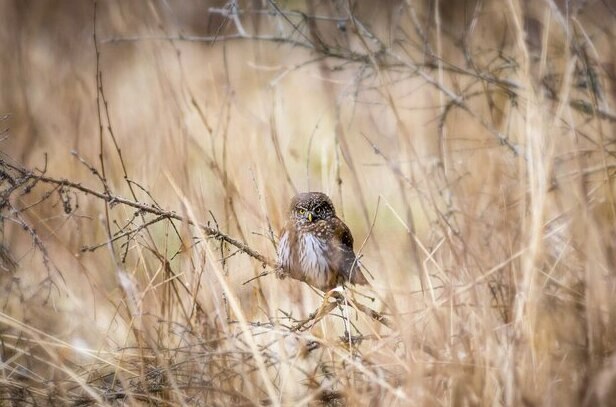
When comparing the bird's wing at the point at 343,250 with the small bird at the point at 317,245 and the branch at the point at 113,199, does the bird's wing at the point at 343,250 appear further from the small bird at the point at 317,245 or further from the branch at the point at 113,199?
the branch at the point at 113,199

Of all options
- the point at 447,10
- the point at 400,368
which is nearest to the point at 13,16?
the point at 447,10

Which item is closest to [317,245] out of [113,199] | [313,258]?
[313,258]

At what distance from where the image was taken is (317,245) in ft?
10.3

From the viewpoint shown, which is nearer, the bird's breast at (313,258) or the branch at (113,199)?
Result: the branch at (113,199)

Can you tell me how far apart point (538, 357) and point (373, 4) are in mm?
6187

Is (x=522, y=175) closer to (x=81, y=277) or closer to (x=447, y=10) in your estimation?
(x=81, y=277)

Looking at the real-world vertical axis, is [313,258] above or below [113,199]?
below

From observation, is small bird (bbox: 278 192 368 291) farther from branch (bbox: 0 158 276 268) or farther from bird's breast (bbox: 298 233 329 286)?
branch (bbox: 0 158 276 268)

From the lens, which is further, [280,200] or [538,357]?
[280,200]

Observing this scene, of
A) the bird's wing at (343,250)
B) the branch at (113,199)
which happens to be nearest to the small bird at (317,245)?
the bird's wing at (343,250)

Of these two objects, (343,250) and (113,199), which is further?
(343,250)

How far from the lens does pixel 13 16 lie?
6238mm

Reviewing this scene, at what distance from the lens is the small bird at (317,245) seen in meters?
2.93

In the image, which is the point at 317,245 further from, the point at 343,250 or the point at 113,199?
the point at 113,199
